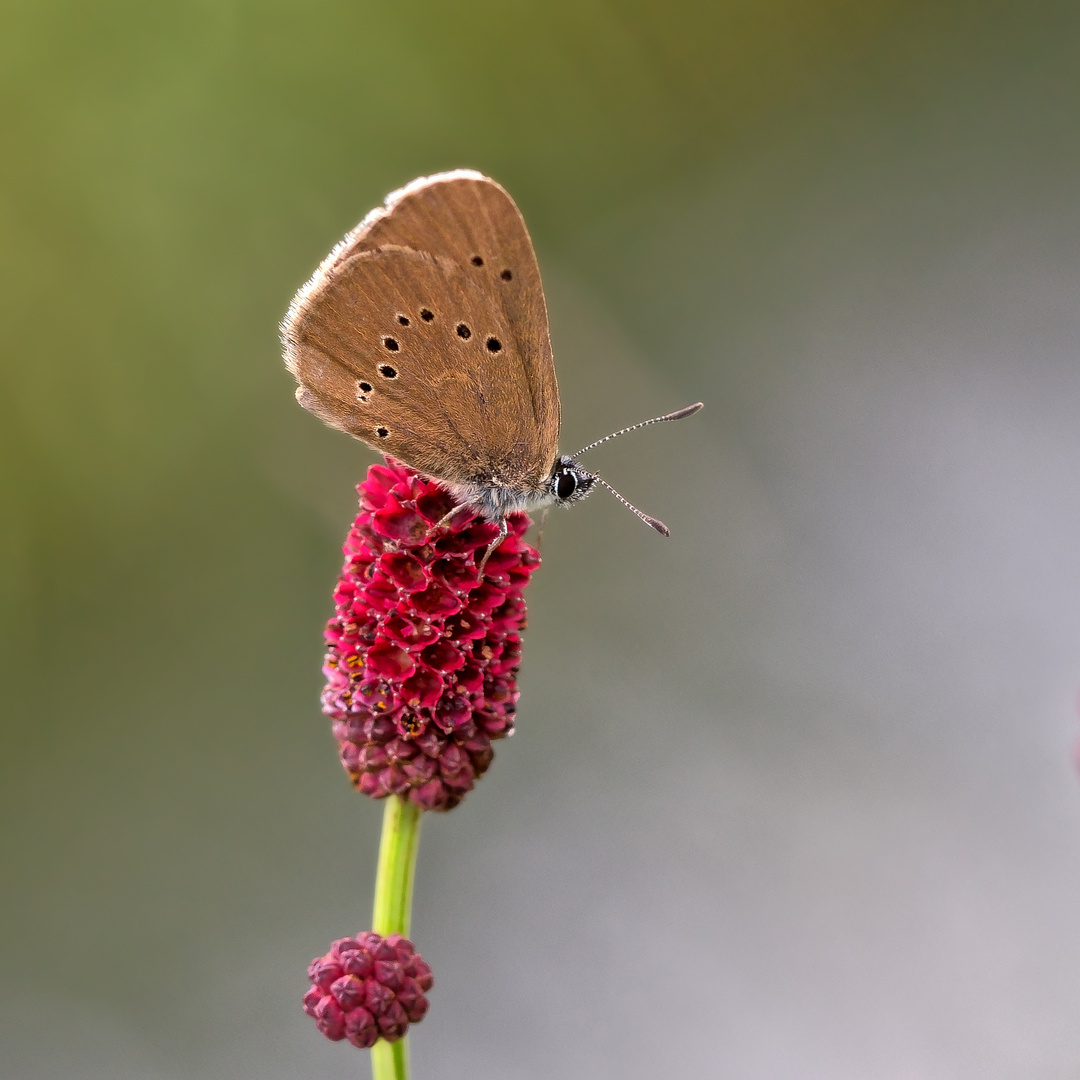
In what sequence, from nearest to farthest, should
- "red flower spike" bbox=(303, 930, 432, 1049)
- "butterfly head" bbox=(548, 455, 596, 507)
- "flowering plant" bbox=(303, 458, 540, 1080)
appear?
"red flower spike" bbox=(303, 930, 432, 1049) → "flowering plant" bbox=(303, 458, 540, 1080) → "butterfly head" bbox=(548, 455, 596, 507)

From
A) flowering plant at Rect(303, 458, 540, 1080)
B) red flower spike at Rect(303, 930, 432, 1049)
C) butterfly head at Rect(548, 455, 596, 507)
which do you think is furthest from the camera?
butterfly head at Rect(548, 455, 596, 507)

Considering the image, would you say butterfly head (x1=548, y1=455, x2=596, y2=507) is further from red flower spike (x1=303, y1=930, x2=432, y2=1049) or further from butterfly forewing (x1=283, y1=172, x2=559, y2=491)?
red flower spike (x1=303, y1=930, x2=432, y2=1049)

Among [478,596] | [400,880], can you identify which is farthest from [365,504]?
[400,880]

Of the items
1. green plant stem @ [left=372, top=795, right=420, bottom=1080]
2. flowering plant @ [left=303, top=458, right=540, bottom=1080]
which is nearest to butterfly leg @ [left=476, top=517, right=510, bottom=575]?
flowering plant @ [left=303, top=458, right=540, bottom=1080]

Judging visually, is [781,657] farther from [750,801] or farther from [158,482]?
[158,482]

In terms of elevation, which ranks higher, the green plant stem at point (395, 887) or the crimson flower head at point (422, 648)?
the crimson flower head at point (422, 648)

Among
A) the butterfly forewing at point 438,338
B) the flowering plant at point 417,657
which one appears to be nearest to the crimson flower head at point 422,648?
the flowering plant at point 417,657

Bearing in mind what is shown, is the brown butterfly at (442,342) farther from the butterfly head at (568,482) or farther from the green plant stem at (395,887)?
the green plant stem at (395,887)
